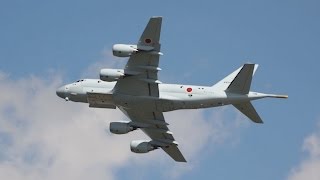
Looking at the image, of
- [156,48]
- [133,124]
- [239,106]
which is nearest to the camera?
[156,48]

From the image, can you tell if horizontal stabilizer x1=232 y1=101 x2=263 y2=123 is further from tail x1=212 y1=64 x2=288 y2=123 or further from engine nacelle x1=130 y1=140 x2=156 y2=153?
engine nacelle x1=130 y1=140 x2=156 y2=153

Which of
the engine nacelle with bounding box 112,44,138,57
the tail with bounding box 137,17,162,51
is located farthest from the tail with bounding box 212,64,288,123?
the engine nacelle with bounding box 112,44,138,57

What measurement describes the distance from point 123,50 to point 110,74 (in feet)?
12.6

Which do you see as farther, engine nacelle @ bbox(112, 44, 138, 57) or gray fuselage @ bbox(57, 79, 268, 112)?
gray fuselage @ bbox(57, 79, 268, 112)

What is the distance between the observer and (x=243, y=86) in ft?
324

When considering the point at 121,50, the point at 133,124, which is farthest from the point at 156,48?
the point at 133,124

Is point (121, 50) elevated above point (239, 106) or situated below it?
above

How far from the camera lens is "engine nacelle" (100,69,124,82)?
9825cm

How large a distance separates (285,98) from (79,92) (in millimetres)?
24841

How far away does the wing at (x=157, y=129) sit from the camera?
10888 centimetres

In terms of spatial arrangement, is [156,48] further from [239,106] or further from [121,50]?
[239,106]

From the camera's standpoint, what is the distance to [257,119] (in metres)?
102

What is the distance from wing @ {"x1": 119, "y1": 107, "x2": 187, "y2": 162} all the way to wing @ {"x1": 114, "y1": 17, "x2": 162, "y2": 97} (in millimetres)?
6039

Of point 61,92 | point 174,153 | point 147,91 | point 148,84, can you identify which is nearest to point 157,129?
point 174,153
